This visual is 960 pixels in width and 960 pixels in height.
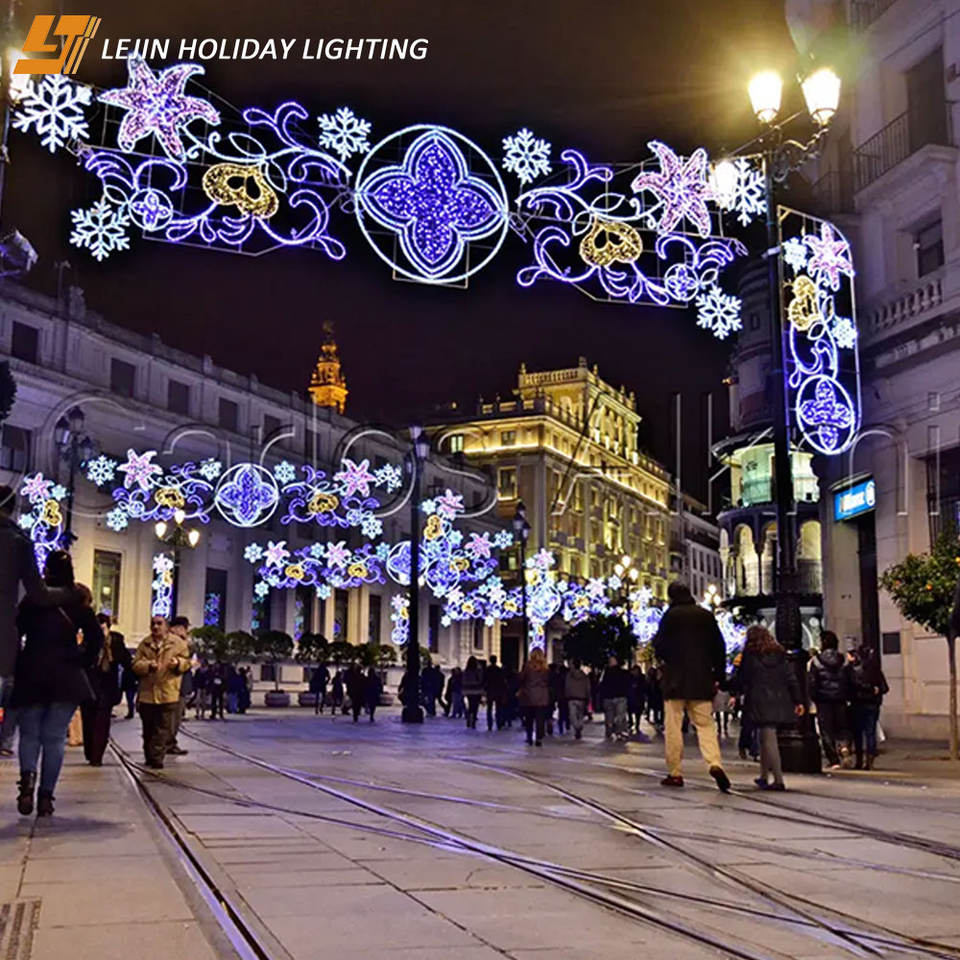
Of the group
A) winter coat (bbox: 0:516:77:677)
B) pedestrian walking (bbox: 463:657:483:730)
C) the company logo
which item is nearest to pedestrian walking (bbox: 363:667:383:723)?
pedestrian walking (bbox: 463:657:483:730)

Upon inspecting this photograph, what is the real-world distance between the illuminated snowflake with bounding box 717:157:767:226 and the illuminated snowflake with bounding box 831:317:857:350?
20.1 ft

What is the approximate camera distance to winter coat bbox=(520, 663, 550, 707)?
1962 centimetres

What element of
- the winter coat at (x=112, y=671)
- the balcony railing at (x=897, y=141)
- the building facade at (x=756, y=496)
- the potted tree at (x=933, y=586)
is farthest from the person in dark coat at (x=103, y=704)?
the building facade at (x=756, y=496)

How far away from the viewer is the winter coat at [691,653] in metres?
10.5

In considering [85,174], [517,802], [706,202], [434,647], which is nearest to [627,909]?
[517,802]

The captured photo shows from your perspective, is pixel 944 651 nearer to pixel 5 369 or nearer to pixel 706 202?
pixel 706 202

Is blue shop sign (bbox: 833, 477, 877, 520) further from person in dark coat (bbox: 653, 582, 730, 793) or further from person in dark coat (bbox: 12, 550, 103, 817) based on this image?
person in dark coat (bbox: 12, 550, 103, 817)

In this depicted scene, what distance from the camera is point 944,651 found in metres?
20.7

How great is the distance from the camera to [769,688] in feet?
36.9

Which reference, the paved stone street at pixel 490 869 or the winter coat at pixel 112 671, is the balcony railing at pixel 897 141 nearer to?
the paved stone street at pixel 490 869

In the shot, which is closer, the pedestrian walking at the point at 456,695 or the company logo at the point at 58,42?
the company logo at the point at 58,42

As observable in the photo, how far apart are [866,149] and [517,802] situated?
60.1 ft

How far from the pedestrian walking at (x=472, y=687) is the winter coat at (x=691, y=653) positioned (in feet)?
54.5

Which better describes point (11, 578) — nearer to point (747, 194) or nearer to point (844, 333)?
point (747, 194)
